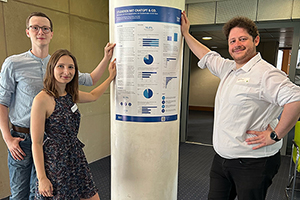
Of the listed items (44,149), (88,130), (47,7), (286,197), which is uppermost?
(47,7)

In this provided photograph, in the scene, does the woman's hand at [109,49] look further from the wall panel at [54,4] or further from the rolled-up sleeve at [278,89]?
the wall panel at [54,4]

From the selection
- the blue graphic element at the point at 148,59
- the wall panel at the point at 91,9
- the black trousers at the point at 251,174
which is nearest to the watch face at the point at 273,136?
the black trousers at the point at 251,174

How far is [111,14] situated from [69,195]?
1.40 meters

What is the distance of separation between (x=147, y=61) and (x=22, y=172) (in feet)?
4.38

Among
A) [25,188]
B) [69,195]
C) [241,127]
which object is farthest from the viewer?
[25,188]

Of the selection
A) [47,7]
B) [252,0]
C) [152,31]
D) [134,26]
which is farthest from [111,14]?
[252,0]

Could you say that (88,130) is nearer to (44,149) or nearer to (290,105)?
(44,149)

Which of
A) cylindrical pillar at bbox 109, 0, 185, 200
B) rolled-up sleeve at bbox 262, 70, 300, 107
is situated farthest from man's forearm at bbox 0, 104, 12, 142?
rolled-up sleeve at bbox 262, 70, 300, 107

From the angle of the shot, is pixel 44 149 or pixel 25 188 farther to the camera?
pixel 25 188

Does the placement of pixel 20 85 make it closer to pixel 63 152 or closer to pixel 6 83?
pixel 6 83

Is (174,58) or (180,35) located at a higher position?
(180,35)

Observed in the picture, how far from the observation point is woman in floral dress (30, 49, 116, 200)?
152cm

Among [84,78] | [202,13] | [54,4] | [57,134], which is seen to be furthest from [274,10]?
[57,134]

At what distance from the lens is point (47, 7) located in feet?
10.1
